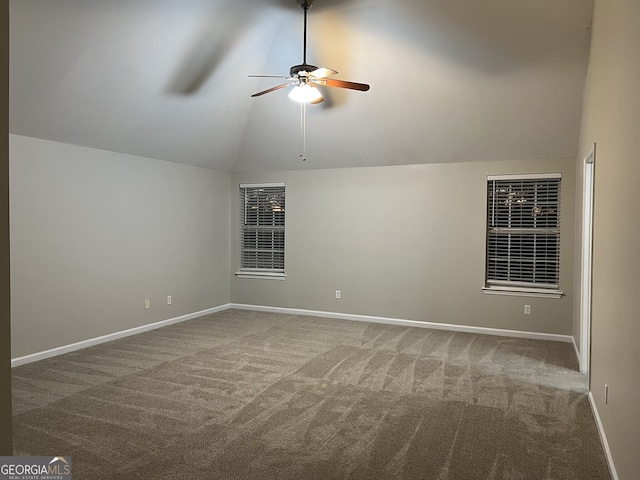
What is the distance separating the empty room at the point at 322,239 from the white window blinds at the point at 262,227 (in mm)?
37

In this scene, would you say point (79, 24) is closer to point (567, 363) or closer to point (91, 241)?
point (91, 241)

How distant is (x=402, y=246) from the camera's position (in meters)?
6.39

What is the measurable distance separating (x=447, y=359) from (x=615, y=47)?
3185 millimetres

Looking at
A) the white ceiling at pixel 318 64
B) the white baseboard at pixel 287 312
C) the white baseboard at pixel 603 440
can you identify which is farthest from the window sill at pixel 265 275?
the white baseboard at pixel 603 440

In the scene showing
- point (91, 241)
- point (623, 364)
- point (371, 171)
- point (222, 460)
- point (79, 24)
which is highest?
point (79, 24)

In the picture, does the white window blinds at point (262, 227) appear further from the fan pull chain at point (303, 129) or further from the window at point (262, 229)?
the fan pull chain at point (303, 129)

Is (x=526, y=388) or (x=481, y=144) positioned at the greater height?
(x=481, y=144)

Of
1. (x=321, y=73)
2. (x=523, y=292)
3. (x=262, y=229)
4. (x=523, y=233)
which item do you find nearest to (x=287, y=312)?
(x=262, y=229)

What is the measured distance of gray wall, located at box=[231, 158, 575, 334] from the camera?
5.82m

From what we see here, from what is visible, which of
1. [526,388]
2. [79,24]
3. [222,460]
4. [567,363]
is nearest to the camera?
[222,460]

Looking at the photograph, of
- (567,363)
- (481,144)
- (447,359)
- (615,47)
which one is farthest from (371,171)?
(615,47)

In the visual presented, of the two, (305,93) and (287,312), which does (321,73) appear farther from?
(287,312)

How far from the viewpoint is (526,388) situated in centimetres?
395

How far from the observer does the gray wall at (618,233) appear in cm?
211
